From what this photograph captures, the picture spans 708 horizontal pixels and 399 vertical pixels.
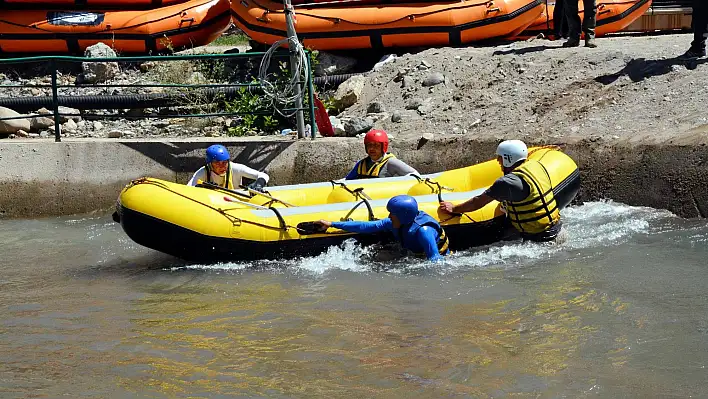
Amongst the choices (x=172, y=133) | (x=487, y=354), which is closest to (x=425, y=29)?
(x=172, y=133)

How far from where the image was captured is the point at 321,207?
8102 mm

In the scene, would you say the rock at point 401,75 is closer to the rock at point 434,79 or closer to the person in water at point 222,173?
the rock at point 434,79

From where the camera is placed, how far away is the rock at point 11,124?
1191 centimetres

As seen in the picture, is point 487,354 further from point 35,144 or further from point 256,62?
point 256,62

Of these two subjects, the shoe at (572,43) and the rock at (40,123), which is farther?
the rock at (40,123)

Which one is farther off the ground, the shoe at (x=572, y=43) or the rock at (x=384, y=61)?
the shoe at (x=572, y=43)

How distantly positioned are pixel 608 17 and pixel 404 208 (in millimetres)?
8305

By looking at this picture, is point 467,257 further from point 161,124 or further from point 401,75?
point 161,124

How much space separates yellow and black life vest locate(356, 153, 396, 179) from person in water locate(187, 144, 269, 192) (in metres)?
0.96

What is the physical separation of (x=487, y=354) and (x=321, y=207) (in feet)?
9.94

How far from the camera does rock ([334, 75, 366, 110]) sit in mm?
12281

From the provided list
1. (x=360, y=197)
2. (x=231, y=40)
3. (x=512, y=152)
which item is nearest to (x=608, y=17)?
(x=231, y=40)

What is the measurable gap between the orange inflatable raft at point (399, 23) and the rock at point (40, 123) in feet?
10.3

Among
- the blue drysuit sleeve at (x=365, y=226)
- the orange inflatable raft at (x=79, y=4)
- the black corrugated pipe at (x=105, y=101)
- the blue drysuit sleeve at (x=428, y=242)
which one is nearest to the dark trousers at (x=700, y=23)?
the blue drysuit sleeve at (x=428, y=242)
